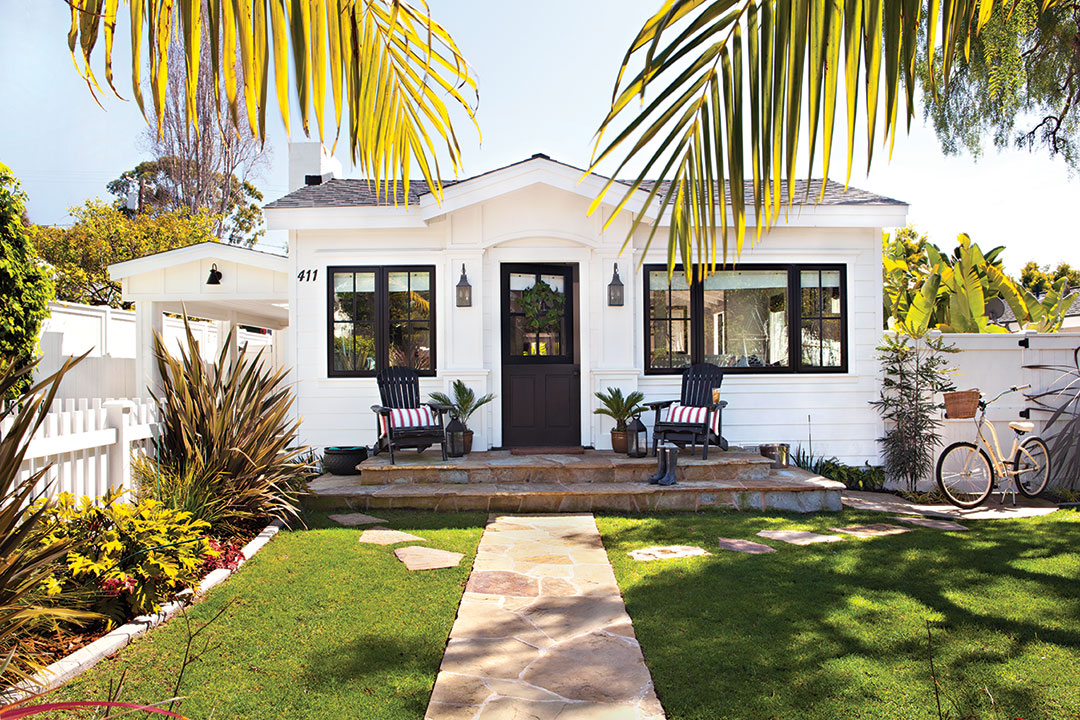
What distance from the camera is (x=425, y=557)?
4902 millimetres

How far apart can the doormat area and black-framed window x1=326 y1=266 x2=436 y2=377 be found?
1.33 metres

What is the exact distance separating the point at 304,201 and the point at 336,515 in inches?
157

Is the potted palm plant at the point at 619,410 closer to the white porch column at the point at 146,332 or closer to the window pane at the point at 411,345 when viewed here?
the window pane at the point at 411,345

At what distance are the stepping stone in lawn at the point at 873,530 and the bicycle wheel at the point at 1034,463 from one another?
92.5 inches

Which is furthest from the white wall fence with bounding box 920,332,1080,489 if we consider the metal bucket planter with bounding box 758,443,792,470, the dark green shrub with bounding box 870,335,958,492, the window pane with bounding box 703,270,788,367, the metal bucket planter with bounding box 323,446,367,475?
the metal bucket planter with bounding box 323,446,367,475

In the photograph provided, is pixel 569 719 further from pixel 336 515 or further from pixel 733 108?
pixel 336 515

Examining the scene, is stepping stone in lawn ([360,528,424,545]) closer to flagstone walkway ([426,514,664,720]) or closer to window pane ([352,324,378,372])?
flagstone walkway ([426,514,664,720])

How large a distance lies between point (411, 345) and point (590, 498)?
295 cm

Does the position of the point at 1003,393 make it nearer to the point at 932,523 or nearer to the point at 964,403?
the point at 964,403

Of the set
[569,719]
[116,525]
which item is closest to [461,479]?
[116,525]

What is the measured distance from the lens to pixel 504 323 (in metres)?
8.39

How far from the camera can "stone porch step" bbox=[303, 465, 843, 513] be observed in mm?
6496

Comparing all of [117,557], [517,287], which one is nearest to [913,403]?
[517,287]

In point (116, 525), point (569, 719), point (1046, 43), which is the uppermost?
point (1046, 43)
